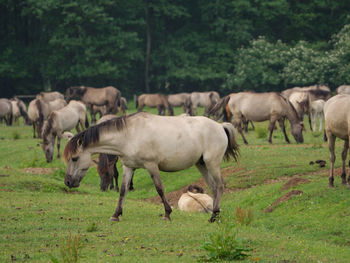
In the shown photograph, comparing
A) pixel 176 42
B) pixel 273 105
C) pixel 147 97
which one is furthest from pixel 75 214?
pixel 176 42

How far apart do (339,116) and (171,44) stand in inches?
2027

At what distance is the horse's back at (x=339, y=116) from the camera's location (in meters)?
14.3

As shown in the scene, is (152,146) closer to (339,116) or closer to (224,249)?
(224,249)

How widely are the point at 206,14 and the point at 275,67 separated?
1085cm

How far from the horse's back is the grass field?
1383mm

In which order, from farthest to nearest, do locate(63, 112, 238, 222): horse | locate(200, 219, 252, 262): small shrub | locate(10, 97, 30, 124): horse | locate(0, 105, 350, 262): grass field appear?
1. locate(10, 97, 30, 124): horse
2. locate(63, 112, 238, 222): horse
3. locate(0, 105, 350, 262): grass field
4. locate(200, 219, 252, 262): small shrub

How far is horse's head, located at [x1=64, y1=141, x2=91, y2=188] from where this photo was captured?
11.9 metres

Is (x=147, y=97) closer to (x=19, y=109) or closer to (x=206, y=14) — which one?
(x=19, y=109)

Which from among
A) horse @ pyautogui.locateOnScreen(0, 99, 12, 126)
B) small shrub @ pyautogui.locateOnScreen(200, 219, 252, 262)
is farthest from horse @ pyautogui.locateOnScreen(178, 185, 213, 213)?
horse @ pyautogui.locateOnScreen(0, 99, 12, 126)

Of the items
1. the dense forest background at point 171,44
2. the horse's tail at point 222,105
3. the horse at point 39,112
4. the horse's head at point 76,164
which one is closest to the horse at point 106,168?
the horse's head at point 76,164

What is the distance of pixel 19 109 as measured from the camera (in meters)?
42.4

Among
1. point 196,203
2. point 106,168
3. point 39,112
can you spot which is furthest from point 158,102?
A: point 196,203

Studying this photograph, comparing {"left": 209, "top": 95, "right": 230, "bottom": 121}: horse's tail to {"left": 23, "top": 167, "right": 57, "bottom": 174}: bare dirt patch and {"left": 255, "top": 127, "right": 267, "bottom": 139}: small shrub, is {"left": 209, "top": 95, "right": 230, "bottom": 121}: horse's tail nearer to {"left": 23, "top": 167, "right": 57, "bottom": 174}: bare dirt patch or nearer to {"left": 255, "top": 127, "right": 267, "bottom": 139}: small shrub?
{"left": 255, "top": 127, "right": 267, "bottom": 139}: small shrub

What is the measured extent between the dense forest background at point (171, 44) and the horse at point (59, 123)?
2875cm
